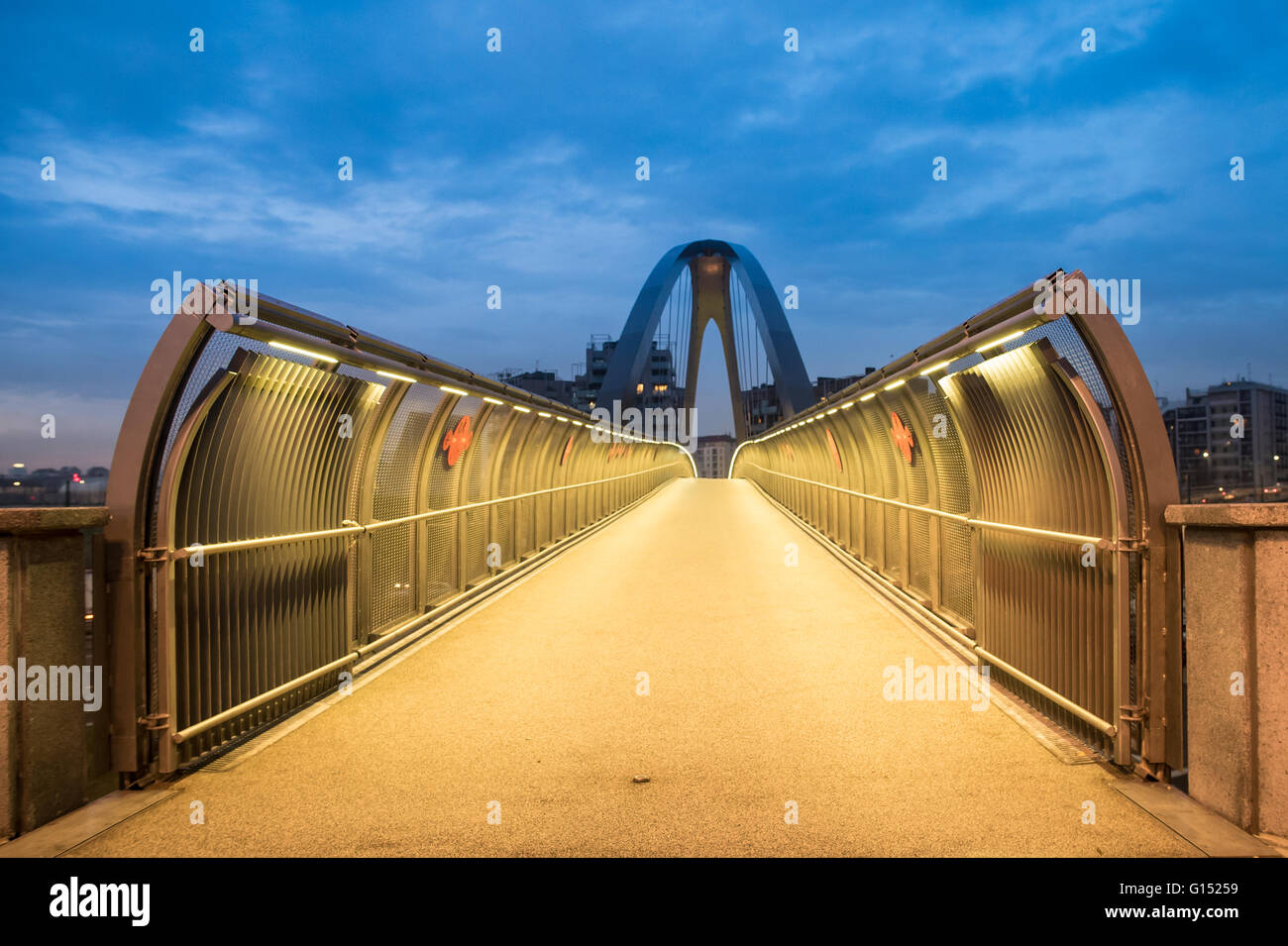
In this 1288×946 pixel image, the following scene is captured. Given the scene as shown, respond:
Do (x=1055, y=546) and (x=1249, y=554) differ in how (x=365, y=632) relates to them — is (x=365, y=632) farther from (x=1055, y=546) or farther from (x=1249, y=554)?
(x=1249, y=554)

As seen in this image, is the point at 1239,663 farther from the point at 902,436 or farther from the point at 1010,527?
the point at 902,436

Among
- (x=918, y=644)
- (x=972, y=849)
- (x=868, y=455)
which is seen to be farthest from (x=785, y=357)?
(x=972, y=849)

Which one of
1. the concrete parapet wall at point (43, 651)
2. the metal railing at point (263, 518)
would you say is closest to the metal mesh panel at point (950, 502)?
the metal railing at point (263, 518)

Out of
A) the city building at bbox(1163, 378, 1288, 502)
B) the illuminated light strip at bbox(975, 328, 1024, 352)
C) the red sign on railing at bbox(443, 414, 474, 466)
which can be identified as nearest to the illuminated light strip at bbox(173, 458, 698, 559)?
the red sign on railing at bbox(443, 414, 474, 466)

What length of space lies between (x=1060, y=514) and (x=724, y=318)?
62.9 meters

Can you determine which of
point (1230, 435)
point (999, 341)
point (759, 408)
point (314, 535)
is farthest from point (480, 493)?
point (1230, 435)

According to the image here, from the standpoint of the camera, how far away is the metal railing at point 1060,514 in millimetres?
3646

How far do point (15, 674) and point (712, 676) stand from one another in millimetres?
3787

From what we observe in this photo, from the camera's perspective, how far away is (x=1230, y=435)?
277 ft

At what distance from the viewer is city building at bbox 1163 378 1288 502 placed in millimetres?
85812

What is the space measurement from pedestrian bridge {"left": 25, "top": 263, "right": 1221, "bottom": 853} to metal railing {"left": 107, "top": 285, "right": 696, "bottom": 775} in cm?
2

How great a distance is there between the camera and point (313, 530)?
205 inches

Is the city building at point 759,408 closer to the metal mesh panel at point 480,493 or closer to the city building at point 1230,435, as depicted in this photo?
the city building at point 1230,435

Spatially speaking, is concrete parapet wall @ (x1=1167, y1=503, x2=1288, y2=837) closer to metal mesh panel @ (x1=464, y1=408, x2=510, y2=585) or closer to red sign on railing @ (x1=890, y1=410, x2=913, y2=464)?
red sign on railing @ (x1=890, y1=410, x2=913, y2=464)
